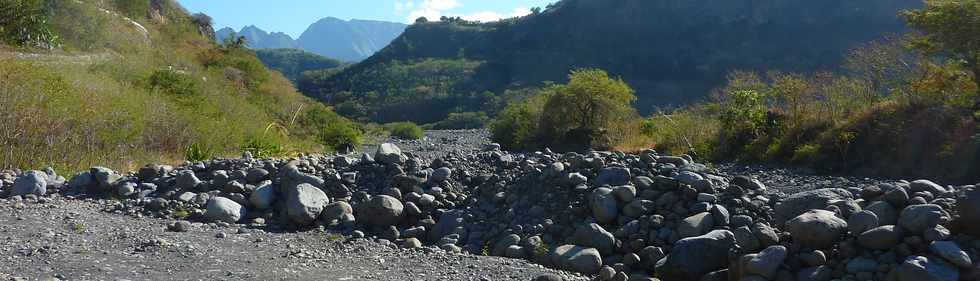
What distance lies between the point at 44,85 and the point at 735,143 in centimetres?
1184

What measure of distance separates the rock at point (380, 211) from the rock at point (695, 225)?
2508mm

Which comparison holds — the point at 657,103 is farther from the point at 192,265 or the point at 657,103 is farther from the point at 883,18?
the point at 192,265

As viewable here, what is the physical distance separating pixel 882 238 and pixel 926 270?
1.34 ft

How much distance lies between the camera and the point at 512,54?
243ft

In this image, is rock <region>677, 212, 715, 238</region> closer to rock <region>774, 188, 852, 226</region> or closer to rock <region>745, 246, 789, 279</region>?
rock <region>774, 188, 852, 226</region>

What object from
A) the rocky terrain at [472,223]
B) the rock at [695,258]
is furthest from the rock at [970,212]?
the rock at [695,258]

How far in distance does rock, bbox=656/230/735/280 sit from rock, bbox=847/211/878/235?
75cm

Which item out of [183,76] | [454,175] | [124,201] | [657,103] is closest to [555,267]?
[454,175]

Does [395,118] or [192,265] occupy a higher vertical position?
[192,265]

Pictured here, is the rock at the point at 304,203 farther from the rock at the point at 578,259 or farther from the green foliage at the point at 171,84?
the green foliage at the point at 171,84

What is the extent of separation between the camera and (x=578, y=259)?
5.23m

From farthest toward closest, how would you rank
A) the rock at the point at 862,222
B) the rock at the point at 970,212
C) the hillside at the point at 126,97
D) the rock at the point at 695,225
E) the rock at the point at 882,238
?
the hillside at the point at 126,97 < the rock at the point at 695,225 < the rock at the point at 862,222 < the rock at the point at 882,238 < the rock at the point at 970,212

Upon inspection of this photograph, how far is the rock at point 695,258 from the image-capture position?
4.84m

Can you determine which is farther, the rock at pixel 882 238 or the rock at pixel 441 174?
the rock at pixel 441 174
